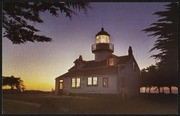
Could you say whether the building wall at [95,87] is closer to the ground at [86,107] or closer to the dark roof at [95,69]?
the dark roof at [95,69]

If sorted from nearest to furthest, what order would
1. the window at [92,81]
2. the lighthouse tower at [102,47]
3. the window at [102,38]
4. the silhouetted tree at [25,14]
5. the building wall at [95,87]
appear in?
1. the silhouetted tree at [25,14]
2. the building wall at [95,87]
3. the window at [92,81]
4. the lighthouse tower at [102,47]
5. the window at [102,38]

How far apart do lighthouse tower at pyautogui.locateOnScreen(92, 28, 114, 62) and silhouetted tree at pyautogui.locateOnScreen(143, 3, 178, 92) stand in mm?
5985

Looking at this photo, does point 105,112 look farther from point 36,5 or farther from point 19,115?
point 36,5

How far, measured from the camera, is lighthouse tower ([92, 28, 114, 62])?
19.1 meters

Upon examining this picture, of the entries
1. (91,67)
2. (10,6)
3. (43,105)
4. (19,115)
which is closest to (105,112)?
(43,105)

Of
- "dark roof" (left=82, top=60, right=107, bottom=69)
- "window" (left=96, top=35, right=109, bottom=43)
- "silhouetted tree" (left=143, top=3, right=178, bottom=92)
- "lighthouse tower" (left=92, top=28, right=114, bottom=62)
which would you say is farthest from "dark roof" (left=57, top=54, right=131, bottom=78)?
"silhouetted tree" (left=143, top=3, right=178, bottom=92)

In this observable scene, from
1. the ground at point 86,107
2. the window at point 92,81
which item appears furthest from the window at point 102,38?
the ground at point 86,107

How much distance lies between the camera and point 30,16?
30.3 ft

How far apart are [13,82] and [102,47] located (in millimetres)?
8626

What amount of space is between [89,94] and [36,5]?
10.5 metres

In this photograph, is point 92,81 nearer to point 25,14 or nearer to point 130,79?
point 130,79

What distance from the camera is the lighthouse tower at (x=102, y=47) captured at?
752 inches

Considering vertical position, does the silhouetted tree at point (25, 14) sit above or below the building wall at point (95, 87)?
above

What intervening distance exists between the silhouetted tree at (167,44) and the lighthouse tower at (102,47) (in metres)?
5.98
